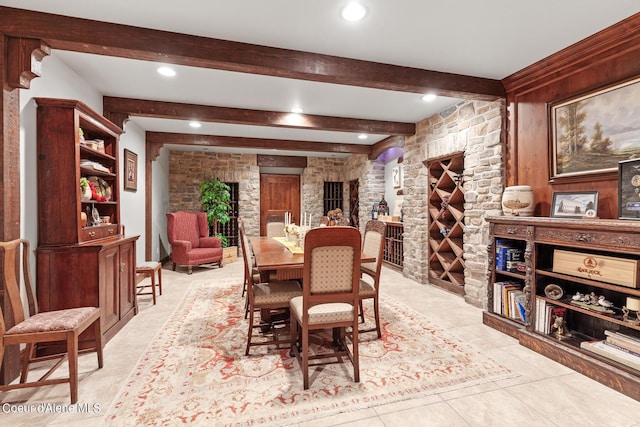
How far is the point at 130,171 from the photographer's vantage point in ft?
14.0

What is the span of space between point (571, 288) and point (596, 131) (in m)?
1.31

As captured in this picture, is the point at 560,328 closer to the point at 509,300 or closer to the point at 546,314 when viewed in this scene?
the point at 546,314

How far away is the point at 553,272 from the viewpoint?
7.58 ft

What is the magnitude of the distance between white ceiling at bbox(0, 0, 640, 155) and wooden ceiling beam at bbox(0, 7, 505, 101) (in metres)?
0.05

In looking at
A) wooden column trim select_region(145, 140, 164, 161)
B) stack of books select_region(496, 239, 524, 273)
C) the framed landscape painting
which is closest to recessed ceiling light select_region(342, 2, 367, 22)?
the framed landscape painting

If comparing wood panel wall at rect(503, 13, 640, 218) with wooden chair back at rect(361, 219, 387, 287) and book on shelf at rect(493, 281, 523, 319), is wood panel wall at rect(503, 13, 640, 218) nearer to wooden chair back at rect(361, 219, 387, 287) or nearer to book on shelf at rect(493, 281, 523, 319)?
book on shelf at rect(493, 281, 523, 319)

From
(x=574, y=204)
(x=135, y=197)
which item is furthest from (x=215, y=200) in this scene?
(x=574, y=204)

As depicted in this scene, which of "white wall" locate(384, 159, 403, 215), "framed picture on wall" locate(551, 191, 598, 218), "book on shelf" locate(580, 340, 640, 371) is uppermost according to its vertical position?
"white wall" locate(384, 159, 403, 215)

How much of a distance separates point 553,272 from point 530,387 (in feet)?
3.02

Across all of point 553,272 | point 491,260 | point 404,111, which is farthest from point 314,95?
point 553,272

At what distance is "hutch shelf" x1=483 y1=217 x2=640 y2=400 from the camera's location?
185 centimetres

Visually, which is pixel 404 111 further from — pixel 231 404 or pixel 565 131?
pixel 231 404

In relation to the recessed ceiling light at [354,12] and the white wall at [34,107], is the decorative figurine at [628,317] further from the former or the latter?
the white wall at [34,107]

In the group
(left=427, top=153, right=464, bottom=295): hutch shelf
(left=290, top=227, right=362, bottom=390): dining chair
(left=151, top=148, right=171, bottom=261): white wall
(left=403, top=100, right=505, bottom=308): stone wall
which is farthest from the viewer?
(left=151, top=148, right=171, bottom=261): white wall
